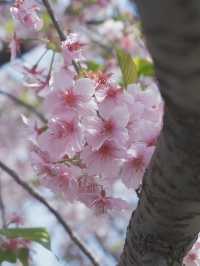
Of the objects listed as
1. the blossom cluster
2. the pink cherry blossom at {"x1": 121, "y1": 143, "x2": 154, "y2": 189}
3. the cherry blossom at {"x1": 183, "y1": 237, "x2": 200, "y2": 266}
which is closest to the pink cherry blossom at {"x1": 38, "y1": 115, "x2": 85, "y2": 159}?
the blossom cluster

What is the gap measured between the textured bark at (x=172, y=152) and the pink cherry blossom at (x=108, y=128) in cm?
25

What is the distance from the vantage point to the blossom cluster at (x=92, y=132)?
1405 millimetres

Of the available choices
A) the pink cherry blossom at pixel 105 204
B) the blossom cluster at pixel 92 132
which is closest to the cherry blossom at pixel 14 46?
the blossom cluster at pixel 92 132

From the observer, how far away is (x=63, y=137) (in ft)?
4.68

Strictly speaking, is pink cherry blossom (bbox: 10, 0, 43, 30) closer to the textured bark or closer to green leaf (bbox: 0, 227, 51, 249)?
green leaf (bbox: 0, 227, 51, 249)

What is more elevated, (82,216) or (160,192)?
(160,192)

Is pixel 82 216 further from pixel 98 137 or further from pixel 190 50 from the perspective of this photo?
pixel 190 50

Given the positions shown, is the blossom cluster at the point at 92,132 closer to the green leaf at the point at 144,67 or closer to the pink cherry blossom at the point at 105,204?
the pink cherry blossom at the point at 105,204

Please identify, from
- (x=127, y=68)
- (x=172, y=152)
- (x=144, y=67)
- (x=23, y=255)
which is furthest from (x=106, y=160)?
(x=144, y=67)

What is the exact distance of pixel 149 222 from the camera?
3.70 ft

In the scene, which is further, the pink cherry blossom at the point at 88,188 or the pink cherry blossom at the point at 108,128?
the pink cherry blossom at the point at 88,188

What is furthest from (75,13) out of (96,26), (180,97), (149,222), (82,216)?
(180,97)

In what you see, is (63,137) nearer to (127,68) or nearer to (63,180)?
(63,180)

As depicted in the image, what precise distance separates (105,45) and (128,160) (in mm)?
3105
